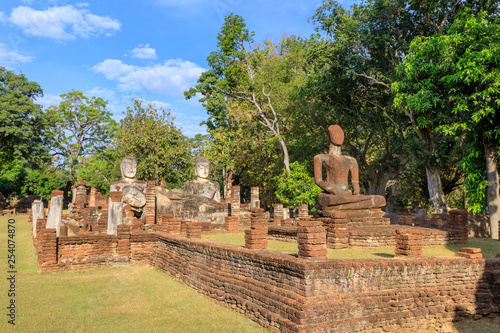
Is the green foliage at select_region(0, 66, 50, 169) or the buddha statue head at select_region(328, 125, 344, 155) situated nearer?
the buddha statue head at select_region(328, 125, 344, 155)

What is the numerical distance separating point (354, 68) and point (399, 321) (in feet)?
53.4

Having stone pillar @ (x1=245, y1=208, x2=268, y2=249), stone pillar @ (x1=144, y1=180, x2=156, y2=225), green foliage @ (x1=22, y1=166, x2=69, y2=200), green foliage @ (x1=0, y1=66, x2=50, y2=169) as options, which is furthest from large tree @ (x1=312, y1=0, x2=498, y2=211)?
green foliage @ (x1=22, y1=166, x2=69, y2=200)

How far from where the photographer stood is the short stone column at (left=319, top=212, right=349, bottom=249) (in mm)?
9539

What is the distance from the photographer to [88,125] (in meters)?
38.4

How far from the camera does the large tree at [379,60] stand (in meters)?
18.5

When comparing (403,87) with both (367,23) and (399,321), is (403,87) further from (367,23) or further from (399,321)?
(399,321)

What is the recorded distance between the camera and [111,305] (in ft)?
26.6

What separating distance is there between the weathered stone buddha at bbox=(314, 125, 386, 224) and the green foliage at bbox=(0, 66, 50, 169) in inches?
1112

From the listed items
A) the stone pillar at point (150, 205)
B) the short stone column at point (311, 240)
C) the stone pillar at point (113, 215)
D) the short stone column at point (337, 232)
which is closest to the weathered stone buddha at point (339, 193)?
the short stone column at point (337, 232)

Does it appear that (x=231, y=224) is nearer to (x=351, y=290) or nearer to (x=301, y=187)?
(x=301, y=187)

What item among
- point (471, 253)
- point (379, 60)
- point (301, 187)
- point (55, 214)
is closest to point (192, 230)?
point (55, 214)

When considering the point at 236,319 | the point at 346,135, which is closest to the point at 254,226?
the point at 236,319

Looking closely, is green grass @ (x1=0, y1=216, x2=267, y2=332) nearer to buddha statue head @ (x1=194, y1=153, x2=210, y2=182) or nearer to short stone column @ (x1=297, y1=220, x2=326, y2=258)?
short stone column @ (x1=297, y1=220, x2=326, y2=258)

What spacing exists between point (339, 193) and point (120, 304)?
6326 millimetres
